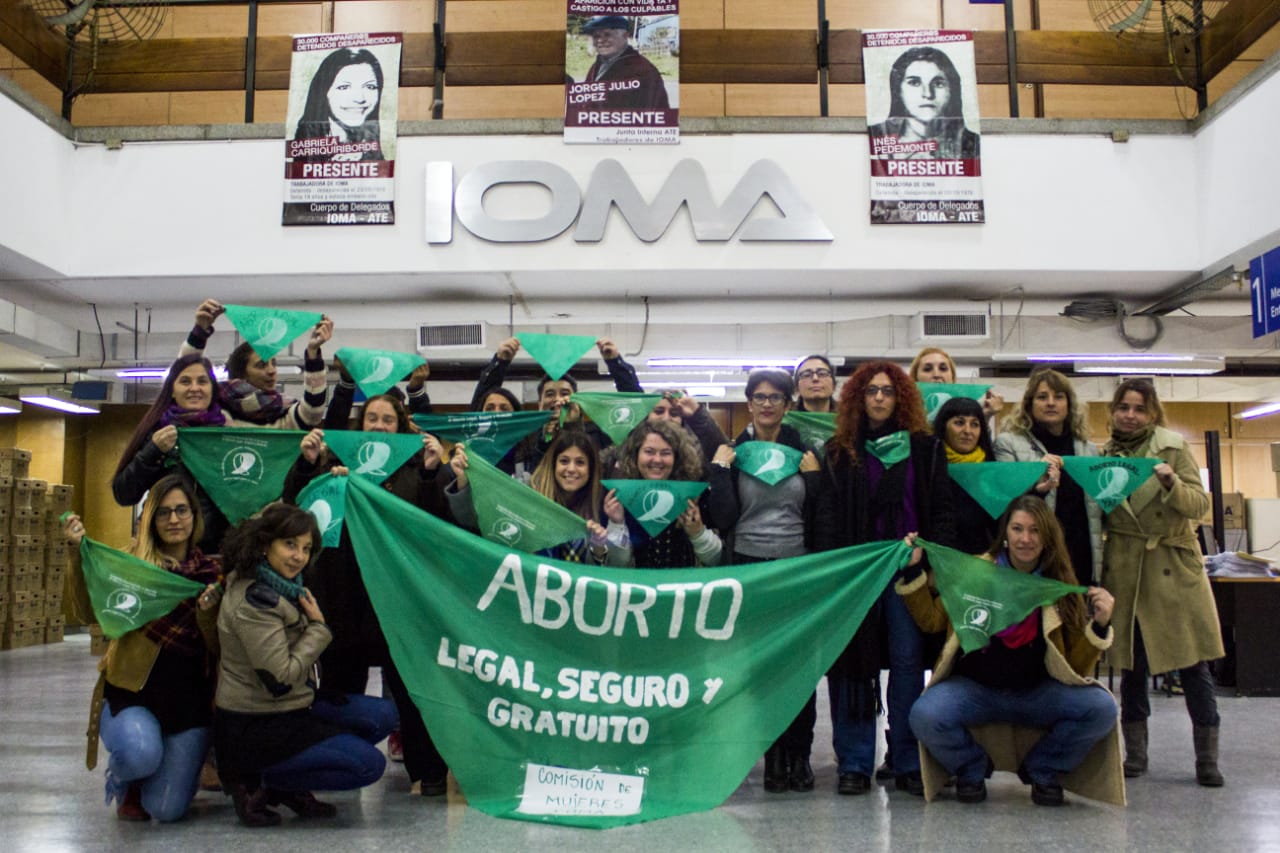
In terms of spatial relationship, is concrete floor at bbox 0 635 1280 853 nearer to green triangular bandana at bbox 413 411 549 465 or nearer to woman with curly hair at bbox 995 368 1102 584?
woman with curly hair at bbox 995 368 1102 584

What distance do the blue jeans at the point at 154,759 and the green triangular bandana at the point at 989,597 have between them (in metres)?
2.64

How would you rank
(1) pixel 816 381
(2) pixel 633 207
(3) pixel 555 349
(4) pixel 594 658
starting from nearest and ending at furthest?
1. (4) pixel 594 658
2. (1) pixel 816 381
3. (3) pixel 555 349
4. (2) pixel 633 207

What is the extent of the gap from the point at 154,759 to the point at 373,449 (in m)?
1.29

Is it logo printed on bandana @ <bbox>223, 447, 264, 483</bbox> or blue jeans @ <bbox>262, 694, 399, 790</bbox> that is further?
logo printed on bandana @ <bbox>223, 447, 264, 483</bbox>

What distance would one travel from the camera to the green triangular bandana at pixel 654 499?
13.1 ft

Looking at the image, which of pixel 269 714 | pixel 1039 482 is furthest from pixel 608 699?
pixel 1039 482

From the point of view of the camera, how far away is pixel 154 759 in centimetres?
354

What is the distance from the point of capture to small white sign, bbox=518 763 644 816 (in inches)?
139

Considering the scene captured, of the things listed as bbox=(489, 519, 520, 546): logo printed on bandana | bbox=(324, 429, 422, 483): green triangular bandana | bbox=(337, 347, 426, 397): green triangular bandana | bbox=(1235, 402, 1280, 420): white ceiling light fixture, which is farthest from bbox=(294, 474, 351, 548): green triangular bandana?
bbox=(1235, 402, 1280, 420): white ceiling light fixture

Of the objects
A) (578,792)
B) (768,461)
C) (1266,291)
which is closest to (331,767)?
(578,792)

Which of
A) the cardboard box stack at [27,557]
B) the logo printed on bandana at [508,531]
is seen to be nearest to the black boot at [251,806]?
the logo printed on bandana at [508,531]

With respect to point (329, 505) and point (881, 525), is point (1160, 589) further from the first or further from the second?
point (329, 505)

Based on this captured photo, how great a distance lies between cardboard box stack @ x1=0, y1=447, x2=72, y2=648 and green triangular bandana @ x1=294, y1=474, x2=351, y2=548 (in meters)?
9.01

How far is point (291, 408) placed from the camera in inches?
186
